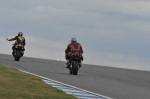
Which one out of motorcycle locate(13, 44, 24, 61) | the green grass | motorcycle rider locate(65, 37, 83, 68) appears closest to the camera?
the green grass

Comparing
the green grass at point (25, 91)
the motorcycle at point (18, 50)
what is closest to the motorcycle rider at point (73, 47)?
the green grass at point (25, 91)

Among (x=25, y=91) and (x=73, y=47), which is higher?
(x=73, y=47)

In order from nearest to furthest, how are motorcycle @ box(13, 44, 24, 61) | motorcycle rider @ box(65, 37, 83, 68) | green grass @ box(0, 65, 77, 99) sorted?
green grass @ box(0, 65, 77, 99) → motorcycle rider @ box(65, 37, 83, 68) → motorcycle @ box(13, 44, 24, 61)

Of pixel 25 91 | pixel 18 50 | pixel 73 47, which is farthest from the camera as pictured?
pixel 18 50

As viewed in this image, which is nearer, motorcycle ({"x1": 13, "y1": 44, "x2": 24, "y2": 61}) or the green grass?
the green grass

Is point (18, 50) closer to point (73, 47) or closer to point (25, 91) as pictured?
point (73, 47)

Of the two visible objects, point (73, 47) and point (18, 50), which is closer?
point (73, 47)


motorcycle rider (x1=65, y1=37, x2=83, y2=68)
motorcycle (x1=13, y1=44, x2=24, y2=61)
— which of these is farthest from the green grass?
motorcycle (x1=13, y1=44, x2=24, y2=61)

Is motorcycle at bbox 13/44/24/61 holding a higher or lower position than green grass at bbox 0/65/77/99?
higher

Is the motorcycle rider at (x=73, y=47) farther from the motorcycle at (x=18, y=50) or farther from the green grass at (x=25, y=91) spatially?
Answer: the motorcycle at (x=18, y=50)

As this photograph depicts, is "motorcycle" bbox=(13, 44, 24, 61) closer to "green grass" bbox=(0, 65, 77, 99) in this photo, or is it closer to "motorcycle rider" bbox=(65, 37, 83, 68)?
"motorcycle rider" bbox=(65, 37, 83, 68)

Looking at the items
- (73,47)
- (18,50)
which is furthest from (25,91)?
(18,50)

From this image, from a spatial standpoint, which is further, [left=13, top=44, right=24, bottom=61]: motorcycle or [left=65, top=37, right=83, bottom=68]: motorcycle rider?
[left=13, top=44, right=24, bottom=61]: motorcycle

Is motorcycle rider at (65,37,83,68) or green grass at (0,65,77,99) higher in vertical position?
motorcycle rider at (65,37,83,68)
